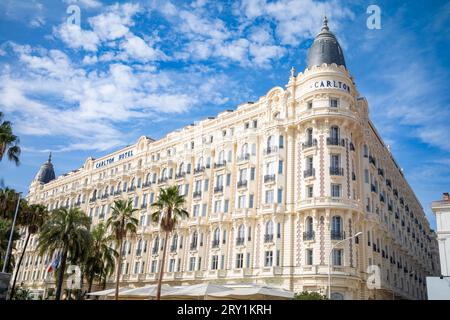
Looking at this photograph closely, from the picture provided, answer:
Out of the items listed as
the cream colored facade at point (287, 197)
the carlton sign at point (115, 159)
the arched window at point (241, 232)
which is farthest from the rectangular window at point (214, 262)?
the carlton sign at point (115, 159)

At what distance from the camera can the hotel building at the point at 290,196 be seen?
154ft

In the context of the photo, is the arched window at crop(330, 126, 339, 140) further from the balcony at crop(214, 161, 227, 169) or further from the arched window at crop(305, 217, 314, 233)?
the balcony at crop(214, 161, 227, 169)

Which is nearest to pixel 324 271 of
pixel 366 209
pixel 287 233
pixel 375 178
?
pixel 287 233

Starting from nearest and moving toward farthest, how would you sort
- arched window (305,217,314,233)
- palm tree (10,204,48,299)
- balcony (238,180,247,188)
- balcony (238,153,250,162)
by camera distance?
arched window (305,217,314,233) → balcony (238,180,247,188) → palm tree (10,204,48,299) → balcony (238,153,250,162)

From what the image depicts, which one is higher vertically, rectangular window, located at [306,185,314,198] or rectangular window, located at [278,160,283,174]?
rectangular window, located at [278,160,283,174]

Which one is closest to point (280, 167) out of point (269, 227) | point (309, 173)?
point (309, 173)

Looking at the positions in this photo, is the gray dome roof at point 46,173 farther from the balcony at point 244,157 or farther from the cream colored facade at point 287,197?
the balcony at point 244,157

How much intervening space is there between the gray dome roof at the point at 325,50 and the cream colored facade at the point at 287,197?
208 centimetres

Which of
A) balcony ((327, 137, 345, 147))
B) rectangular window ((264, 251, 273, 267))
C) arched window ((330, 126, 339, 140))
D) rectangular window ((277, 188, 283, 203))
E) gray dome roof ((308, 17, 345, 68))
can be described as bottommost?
rectangular window ((264, 251, 273, 267))

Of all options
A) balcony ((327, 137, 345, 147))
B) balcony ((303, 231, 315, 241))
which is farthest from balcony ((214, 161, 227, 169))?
balcony ((303, 231, 315, 241))

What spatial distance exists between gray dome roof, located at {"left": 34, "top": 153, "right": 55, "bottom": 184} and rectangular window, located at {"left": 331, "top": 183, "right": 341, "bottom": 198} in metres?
83.1

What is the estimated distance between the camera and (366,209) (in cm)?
5166

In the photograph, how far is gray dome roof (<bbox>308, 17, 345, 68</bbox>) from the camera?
5356 centimetres

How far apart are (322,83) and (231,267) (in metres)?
24.9
